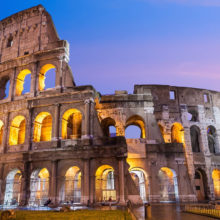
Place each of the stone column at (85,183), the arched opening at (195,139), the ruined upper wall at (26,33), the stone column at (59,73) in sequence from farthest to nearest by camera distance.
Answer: the arched opening at (195,139)
the ruined upper wall at (26,33)
the stone column at (59,73)
the stone column at (85,183)

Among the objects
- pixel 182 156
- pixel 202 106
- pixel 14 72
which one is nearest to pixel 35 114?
pixel 14 72

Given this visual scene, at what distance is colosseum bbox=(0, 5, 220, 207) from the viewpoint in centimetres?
1755

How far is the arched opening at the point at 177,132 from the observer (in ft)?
77.4

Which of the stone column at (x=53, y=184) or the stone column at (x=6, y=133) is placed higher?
the stone column at (x=6, y=133)

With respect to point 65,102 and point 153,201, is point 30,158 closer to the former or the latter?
point 65,102

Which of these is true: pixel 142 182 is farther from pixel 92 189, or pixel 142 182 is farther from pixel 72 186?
pixel 92 189

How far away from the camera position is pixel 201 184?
23.2 m

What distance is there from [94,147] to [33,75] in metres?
9.31

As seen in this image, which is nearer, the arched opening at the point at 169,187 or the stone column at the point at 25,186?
the stone column at the point at 25,186

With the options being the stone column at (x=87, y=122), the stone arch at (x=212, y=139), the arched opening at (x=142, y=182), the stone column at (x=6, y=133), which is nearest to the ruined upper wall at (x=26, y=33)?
the stone column at (x=6, y=133)

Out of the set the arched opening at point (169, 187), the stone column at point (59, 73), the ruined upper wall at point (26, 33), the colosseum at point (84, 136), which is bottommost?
the arched opening at point (169, 187)

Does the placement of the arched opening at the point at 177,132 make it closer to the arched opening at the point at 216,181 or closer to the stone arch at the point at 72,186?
the arched opening at the point at 216,181

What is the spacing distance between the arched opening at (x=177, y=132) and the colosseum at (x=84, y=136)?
103 mm

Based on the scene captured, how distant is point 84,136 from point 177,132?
436 inches
